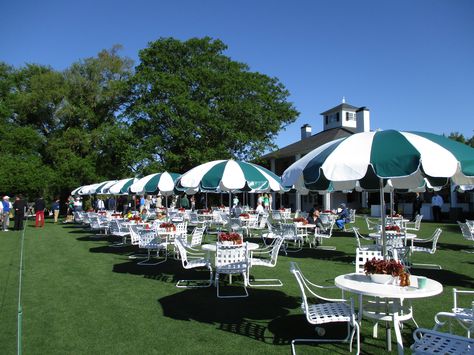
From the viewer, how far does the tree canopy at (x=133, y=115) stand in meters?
28.2

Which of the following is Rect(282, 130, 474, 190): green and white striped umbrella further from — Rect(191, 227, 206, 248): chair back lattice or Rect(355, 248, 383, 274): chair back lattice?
Rect(191, 227, 206, 248): chair back lattice

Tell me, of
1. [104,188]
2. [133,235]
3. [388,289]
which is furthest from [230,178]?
[104,188]

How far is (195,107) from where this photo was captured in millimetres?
27828

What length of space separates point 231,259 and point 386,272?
10.2 feet

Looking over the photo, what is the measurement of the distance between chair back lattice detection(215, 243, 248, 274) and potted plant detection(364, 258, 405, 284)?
9.17 ft

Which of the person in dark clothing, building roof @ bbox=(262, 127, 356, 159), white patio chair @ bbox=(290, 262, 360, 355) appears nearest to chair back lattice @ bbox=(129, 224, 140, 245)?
white patio chair @ bbox=(290, 262, 360, 355)

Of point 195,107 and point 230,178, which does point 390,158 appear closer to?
point 230,178

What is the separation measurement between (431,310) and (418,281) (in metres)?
1.84

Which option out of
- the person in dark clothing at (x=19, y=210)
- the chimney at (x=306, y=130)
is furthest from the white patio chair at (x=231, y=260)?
the chimney at (x=306, y=130)

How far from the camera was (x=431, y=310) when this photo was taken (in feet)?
19.4

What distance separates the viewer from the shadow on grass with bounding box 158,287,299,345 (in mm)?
5371

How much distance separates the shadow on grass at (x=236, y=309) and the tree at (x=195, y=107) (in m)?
20.6

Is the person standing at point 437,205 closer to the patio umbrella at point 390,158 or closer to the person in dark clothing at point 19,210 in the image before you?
the patio umbrella at point 390,158

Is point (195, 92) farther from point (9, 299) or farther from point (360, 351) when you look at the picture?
point (360, 351)
